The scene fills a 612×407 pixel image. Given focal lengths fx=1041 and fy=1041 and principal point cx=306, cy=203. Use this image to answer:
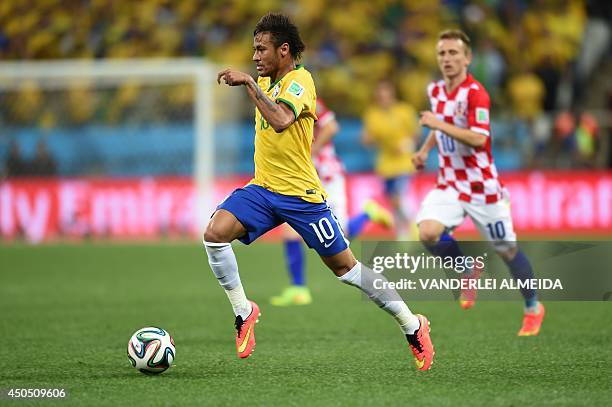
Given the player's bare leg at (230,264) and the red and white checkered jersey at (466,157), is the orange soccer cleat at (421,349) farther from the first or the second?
the red and white checkered jersey at (466,157)

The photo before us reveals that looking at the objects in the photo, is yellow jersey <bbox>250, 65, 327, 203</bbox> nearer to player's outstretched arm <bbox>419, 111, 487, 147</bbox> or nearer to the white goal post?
player's outstretched arm <bbox>419, 111, 487, 147</bbox>

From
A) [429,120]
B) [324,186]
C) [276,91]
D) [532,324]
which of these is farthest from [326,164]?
[276,91]

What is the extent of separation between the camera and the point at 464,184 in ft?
27.6

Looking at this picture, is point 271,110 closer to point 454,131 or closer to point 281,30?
point 281,30

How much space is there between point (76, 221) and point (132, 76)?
296 cm

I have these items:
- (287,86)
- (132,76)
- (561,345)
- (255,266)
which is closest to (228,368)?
(287,86)

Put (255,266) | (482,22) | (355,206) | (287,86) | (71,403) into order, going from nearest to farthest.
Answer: (71,403)
(287,86)
(255,266)
(355,206)
(482,22)

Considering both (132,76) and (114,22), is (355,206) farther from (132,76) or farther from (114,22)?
(114,22)

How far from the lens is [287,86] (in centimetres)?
641

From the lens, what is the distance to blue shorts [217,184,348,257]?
649 centimetres

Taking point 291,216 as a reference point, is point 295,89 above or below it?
above

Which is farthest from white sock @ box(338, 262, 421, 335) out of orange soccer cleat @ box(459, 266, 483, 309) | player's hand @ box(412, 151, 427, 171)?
orange soccer cleat @ box(459, 266, 483, 309)

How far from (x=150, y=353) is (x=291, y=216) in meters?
1.22

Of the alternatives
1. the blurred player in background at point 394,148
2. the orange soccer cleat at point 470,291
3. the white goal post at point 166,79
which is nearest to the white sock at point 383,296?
the orange soccer cleat at point 470,291
